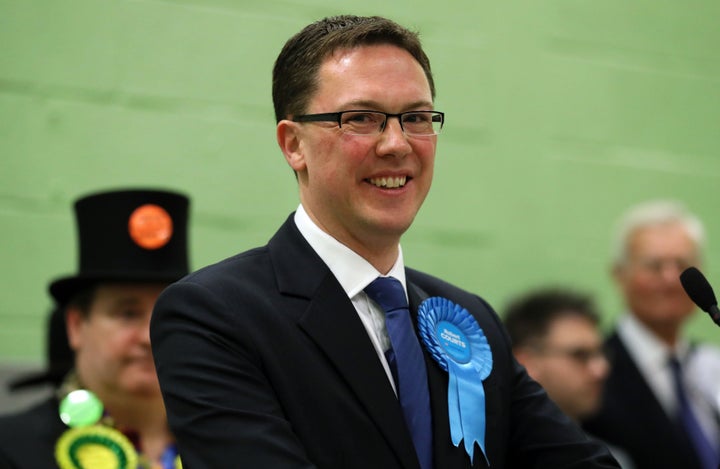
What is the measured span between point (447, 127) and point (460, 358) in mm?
2779

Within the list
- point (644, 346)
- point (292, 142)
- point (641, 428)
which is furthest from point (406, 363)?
point (644, 346)

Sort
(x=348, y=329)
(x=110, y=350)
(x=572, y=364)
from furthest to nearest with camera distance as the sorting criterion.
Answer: (x=572, y=364) → (x=110, y=350) → (x=348, y=329)

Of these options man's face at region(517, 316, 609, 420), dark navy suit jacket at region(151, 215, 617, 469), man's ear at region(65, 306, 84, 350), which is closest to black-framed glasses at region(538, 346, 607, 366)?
man's face at region(517, 316, 609, 420)

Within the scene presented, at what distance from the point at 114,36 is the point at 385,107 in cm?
241

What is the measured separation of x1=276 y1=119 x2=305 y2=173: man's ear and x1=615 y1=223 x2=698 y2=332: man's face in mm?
2945

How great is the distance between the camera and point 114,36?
439 cm

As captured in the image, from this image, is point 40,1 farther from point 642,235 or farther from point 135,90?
point 642,235

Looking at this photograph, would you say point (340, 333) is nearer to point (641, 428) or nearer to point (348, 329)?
point (348, 329)

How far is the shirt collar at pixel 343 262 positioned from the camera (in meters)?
2.21

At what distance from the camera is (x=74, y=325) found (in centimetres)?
352

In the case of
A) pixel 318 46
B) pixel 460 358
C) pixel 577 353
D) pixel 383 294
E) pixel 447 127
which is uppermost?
pixel 318 46

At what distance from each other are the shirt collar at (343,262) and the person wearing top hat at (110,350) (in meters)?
1.25

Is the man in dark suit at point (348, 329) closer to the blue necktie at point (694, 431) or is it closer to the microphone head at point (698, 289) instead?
the microphone head at point (698, 289)

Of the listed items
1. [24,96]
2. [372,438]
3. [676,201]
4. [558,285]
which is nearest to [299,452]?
[372,438]
